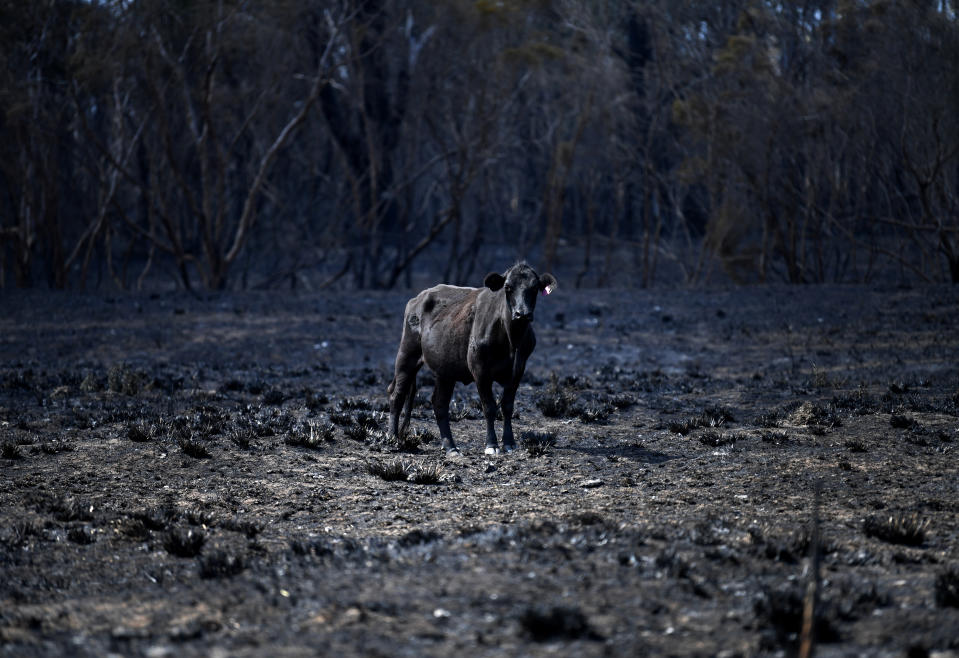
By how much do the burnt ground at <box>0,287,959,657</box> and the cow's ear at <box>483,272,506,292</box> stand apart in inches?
66.1

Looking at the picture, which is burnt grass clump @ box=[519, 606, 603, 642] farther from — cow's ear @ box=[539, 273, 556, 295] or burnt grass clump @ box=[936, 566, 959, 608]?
cow's ear @ box=[539, 273, 556, 295]

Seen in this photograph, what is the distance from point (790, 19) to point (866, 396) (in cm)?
2085

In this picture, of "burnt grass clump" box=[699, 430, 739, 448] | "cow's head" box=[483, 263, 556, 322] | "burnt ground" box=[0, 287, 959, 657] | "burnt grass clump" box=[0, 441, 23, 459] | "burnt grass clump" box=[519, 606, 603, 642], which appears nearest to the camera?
"burnt grass clump" box=[519, 606, 603, 642]

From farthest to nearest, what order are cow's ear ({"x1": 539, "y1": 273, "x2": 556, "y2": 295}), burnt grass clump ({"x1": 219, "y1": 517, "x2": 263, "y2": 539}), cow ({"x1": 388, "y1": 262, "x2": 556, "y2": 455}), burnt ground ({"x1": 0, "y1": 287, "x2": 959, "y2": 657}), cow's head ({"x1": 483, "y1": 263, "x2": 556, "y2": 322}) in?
cow's ear ({"x1": 539, "y1": 273, "x2": 556, "y2": 295})
cow ({"x1": 388, "y1": 262, "x2": 556, "y2": 455})
cow's head ({"x1": 483, "y1": 263, "x2": 556, "y2": 322})
burnt grass clump ({"x1": 219, "y1": 517, "x2": 263, "y2": 539})
burnt ground ({"x1": 0, "y1": 287, "x2": 959, "y2": 657})

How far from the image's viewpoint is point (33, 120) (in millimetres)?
25984

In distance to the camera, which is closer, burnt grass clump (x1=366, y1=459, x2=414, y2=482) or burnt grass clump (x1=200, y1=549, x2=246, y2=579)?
burnt grass clump (x1=200, y1=549, x2=246, y2=579)

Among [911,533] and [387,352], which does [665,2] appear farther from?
[911,533]

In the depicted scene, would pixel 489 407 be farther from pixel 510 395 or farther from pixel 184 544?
pixel 184 544

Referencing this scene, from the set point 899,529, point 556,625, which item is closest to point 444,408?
point 899,529

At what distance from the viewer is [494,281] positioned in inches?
348

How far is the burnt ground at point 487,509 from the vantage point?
4641 millimetres

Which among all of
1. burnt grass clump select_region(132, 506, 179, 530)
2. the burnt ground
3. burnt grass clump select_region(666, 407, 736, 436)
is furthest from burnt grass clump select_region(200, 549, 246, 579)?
burnt grass clump select_region(666, 407, 736, 436)

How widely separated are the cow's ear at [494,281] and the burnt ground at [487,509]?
168 cm

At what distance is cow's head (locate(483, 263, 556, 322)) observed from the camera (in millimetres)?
8443
